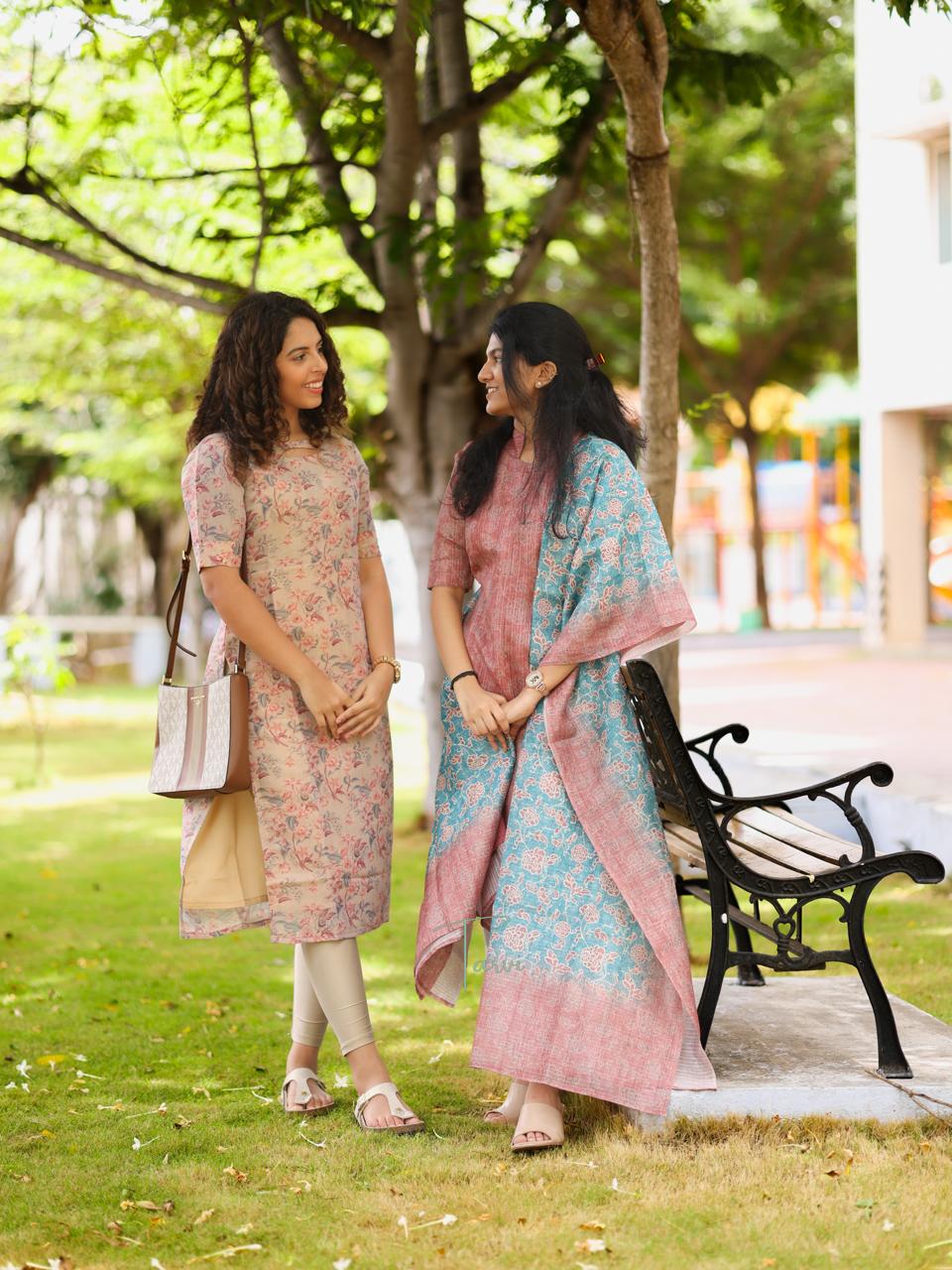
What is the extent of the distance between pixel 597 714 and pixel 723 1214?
114 centimetres

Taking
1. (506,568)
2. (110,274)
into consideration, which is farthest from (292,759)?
(110,274)

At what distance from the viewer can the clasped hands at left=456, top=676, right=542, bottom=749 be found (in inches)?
147

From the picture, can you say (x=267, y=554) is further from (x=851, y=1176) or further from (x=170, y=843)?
(x=170, y=843)

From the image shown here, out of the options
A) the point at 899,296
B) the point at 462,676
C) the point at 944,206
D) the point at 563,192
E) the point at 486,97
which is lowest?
the point at 462,676

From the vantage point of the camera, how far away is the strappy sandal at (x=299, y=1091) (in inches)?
159

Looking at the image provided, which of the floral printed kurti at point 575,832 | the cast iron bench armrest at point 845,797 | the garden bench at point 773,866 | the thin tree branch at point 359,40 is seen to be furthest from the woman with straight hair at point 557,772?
the thin tree branch at point 359,40

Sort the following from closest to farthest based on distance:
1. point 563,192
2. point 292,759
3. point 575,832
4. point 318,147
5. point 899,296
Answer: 1. point 575,832
2. point 292,759
3. point 318,147
4. point 563,192
5. point 899,296

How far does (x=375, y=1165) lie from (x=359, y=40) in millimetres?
4670

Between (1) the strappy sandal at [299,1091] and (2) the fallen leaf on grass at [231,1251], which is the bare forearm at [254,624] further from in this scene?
(2) the fallen leaf on grass at [231,1251]

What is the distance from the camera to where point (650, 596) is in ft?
12.3

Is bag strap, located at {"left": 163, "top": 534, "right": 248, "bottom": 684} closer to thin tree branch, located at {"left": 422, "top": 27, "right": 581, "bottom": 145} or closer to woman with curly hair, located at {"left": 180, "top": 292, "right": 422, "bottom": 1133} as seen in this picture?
woman with curly hair, located at {"left": 180, "top": 292, "right": 422, "bottom": 1133}

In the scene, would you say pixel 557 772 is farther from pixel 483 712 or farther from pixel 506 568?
pixel 506 568

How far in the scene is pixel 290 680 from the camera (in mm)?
3854

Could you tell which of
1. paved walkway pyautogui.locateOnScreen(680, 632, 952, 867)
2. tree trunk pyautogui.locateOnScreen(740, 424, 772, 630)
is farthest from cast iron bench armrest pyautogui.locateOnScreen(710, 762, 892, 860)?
tree trunk pyautogui.locateOnScreen(740, 424, 772, 630)
